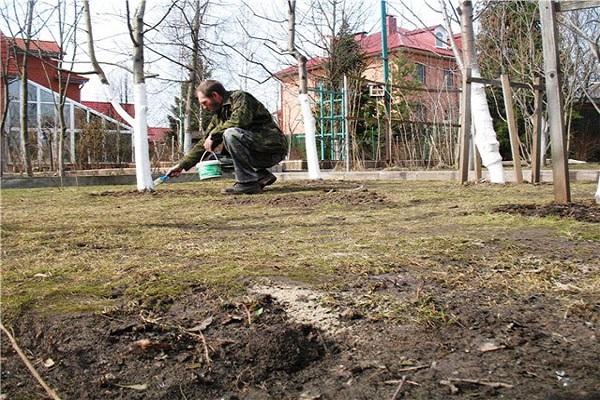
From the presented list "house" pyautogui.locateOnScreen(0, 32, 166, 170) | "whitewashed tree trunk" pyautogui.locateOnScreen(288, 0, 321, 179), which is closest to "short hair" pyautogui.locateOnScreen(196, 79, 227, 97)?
"whitewashed tree trunk" pyautogui.locateOnScreen(288, 0, 321, 179)

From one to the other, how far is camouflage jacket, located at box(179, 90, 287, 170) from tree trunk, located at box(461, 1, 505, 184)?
107 inches

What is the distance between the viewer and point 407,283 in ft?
7.20

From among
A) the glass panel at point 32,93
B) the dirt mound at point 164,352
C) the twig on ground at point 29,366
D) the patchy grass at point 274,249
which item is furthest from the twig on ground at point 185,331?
the glass panel at point 32,93

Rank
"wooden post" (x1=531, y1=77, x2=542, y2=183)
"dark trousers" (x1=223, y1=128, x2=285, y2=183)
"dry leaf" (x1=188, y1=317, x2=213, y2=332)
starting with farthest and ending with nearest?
"wooden post" (x1=531, y1=77, x2=542, y2=183), "dark trousers" (x1=223, y1=128, x2=285, y2=183), "dry leaf" (x1=188, y1=317, x2=213, y2=332)

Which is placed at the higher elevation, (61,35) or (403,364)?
(61,35)

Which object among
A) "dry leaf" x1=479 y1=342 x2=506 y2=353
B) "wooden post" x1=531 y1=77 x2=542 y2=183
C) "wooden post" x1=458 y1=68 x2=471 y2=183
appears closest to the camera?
"dry leaf" x1=479 y1=342 x2=506 y2=353

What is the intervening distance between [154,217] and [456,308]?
10.9 feet

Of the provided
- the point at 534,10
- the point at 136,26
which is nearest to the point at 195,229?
the point at 136,26

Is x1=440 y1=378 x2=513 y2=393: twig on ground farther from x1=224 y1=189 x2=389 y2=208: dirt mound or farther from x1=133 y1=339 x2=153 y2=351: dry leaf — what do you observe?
x1=224 y1=189 x2=389 y2=208: dirt mound

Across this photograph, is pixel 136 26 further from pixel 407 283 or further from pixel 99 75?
pixel 407 283

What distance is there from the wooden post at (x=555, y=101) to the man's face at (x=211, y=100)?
Answer: 3.40m

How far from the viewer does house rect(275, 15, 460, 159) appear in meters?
19.9

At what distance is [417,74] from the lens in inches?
1237

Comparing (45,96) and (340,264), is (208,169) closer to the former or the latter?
(340,264)
